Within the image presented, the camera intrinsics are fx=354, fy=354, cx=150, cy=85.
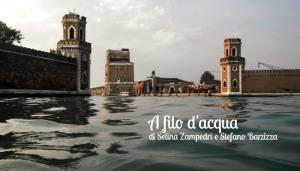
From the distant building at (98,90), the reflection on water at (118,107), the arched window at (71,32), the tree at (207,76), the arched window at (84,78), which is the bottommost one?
the reflection on water at (118,107)

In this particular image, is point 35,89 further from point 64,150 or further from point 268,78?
point 268,78

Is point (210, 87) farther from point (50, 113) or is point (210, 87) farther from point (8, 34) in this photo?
point (50, 113)

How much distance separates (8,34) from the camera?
35.3 m

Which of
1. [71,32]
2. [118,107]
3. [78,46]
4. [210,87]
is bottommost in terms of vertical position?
[118,107]

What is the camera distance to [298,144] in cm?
363

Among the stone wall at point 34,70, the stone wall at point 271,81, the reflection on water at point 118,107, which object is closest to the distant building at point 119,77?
the stone wall at point 271,81

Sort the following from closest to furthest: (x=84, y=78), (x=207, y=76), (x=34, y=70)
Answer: (x=34, y=70) < (x=84, y=78) < (x=207, y=76)

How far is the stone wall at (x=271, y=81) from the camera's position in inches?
1729

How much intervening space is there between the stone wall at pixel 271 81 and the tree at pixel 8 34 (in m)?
27.3

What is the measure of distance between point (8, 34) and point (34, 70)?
37.9 feet

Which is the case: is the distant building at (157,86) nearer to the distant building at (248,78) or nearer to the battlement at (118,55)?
the battlement at (118,55)

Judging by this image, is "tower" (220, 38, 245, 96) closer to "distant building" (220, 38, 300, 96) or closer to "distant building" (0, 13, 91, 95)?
"distant building" (220, 38, 300, 96)

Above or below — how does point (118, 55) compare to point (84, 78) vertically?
above

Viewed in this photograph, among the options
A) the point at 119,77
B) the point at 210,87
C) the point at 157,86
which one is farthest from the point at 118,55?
the point at 210,87
